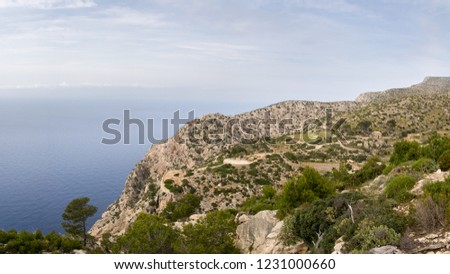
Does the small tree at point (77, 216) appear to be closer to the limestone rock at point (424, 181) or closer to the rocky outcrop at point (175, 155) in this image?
the rocky outcrop at point (175, 155)

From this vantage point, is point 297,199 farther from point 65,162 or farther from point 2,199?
point 65,162

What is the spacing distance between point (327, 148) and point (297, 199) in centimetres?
3494

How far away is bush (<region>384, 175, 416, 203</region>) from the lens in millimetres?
10023

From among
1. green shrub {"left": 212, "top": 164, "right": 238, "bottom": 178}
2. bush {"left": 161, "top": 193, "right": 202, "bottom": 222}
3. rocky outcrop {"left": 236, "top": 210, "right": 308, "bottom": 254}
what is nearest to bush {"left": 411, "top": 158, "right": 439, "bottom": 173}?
rocky outcrop {"left": 236, "top": 210, "right": 308, "bottom": 254}

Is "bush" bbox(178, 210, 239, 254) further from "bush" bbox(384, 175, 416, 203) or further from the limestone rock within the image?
the limestone rock

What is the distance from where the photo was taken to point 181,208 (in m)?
27.6

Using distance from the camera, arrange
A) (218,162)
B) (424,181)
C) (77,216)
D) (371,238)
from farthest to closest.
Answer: (218,162)
(77,216)
(424,181)
(371,238)

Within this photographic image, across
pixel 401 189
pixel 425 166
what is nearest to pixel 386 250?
pixel 401 189

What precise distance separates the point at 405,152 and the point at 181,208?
1748 centimetres

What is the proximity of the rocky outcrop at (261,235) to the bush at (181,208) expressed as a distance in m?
12.7

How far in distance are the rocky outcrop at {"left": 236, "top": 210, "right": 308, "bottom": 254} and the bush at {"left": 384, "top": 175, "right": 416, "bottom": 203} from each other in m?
4.05

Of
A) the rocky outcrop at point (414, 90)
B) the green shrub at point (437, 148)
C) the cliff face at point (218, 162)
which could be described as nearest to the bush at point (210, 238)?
the green shrub at point (437, 148)

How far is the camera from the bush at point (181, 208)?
1067 inches

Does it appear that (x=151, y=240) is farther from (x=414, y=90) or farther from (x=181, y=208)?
(x=414, y=90)
